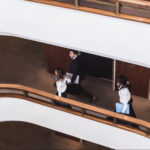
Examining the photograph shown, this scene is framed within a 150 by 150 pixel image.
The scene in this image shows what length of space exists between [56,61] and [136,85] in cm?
216

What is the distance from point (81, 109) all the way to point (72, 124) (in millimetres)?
829

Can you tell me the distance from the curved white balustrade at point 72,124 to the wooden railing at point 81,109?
0.45ft

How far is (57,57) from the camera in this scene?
9.63 m

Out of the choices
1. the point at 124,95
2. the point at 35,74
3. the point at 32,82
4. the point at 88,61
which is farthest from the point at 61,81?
the point at 35,74

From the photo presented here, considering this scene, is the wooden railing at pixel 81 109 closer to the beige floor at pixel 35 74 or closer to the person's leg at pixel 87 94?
the person's leg at pixel 87 94

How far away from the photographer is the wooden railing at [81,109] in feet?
24.6

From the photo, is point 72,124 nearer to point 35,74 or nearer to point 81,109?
point 81,109

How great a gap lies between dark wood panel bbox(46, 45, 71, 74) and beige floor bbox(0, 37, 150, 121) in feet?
1.11

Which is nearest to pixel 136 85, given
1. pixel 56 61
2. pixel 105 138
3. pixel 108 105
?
pixel 108 105

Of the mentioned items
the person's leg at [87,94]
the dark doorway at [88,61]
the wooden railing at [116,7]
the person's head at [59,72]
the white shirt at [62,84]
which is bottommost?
the white shirt at [62,84]

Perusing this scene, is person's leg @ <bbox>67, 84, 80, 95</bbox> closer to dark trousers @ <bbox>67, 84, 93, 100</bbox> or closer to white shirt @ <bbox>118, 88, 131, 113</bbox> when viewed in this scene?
dark trousers @ <bbox>67, 84, 93, 100</bbox>

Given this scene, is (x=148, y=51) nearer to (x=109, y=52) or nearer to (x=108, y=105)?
(x=109, y=52)

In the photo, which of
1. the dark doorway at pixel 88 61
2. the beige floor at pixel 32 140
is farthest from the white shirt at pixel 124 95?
the beige floor at pixel 32 140

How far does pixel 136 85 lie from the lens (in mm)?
8977
